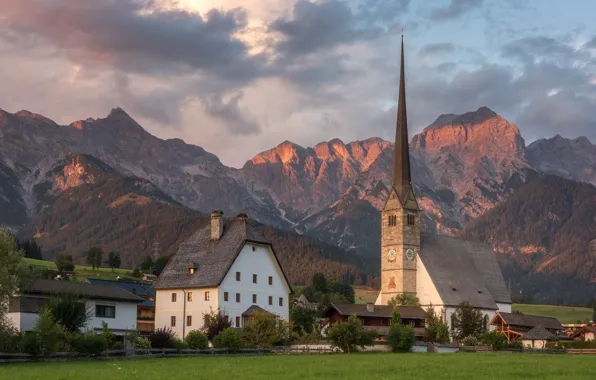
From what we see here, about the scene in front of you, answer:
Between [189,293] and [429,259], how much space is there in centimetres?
5569

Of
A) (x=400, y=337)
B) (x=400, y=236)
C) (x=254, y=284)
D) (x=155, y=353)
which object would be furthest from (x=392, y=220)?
(x=155, y=353)

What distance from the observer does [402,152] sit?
530 ft

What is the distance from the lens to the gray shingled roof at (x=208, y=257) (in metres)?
104

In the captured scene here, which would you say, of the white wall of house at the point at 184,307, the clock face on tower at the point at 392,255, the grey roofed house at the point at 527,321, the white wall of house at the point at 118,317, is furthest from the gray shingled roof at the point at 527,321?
the white wall of house at the point at 118,317

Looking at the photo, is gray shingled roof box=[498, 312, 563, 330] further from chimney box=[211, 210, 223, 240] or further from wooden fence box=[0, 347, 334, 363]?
wooden fence box=[0, 347, 334, 363]

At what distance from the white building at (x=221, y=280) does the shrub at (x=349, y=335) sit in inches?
858

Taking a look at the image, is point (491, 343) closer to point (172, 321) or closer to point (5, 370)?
point (172, 321)

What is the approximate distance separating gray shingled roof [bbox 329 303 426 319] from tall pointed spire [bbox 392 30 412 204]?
23052 mm

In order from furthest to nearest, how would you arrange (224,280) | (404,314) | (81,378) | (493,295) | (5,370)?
(493,295), (404,314), (224,280), (5,370), (81,378)

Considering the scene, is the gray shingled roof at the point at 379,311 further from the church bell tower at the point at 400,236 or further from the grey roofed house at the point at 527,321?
the grey roofed house at the point at 527,321

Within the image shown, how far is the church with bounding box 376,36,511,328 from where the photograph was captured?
145 m

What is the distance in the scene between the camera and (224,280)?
102500mm

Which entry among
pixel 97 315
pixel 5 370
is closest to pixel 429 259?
pixel 97 315

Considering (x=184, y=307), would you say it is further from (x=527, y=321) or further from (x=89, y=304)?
(x=527, y=321)
